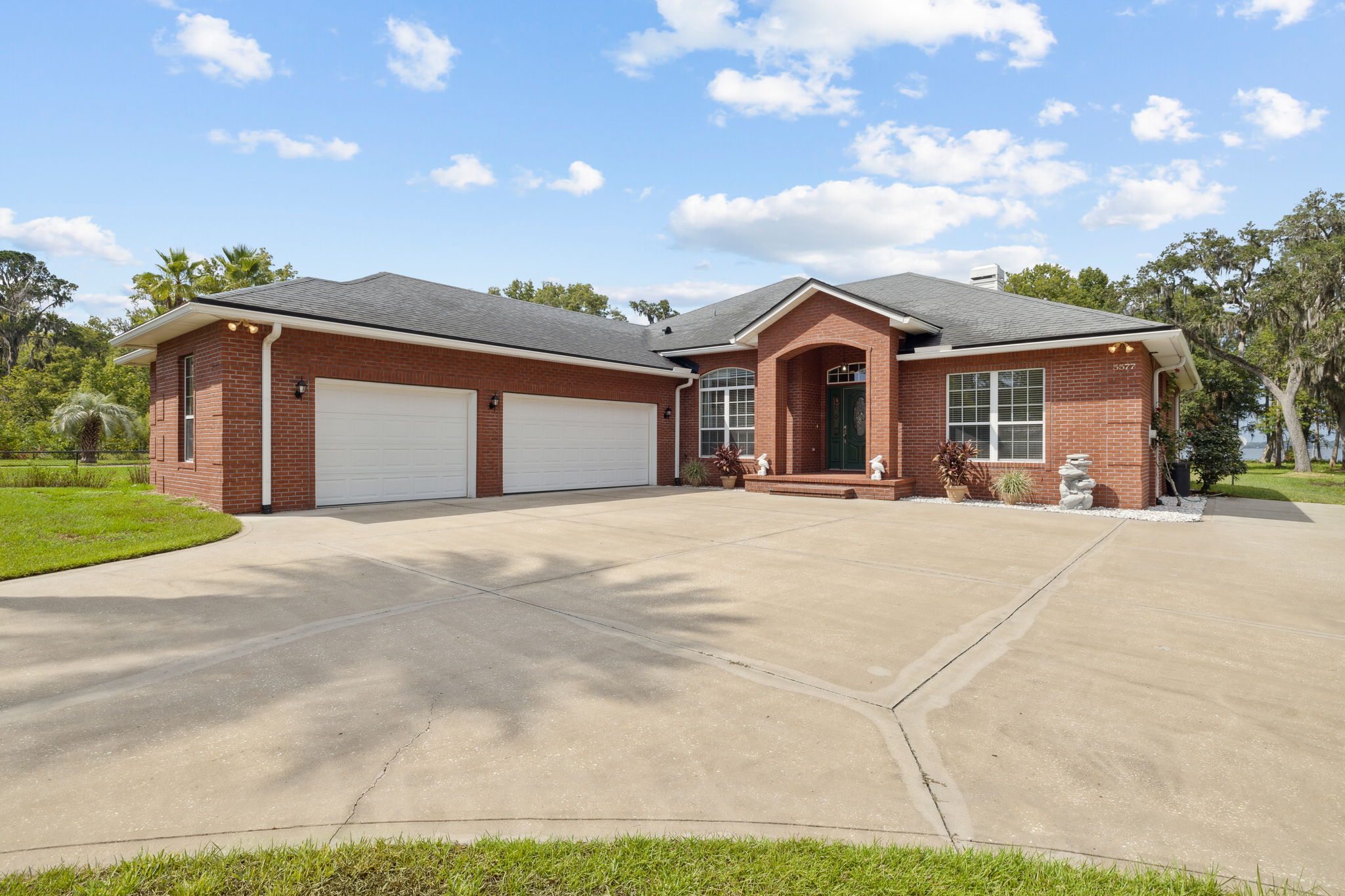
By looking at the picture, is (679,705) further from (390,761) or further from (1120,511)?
(1120,511)

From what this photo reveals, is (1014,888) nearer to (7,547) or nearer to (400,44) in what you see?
(7,547)

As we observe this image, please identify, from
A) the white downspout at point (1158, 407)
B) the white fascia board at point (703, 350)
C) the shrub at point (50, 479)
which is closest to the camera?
the shrub at point (50, 479)

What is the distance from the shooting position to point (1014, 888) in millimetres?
1898

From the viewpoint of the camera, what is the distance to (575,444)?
50.4 feet

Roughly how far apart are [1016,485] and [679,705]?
11.6 metres

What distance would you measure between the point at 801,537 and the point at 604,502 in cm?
507

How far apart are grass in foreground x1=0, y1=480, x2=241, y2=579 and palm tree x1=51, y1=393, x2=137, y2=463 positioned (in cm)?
1782

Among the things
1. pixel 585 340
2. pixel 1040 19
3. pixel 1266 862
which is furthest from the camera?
pixel 585 340

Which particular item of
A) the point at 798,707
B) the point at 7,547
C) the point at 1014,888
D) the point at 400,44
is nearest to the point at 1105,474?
the point at 798,707

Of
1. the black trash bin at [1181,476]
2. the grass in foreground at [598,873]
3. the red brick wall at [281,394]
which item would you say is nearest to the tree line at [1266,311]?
the black trash bin at [1181,476]

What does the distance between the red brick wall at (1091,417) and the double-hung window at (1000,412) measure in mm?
148

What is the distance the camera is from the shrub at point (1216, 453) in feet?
52.2

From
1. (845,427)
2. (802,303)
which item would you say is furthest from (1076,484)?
(802,303)

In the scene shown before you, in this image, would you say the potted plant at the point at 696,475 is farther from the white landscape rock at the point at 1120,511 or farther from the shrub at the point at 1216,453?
the shrub at the point at 1216,453
